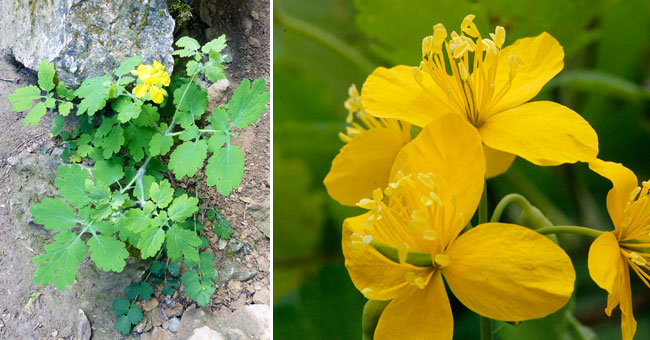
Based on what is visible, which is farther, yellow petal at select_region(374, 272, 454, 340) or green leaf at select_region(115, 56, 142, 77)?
green leaf at select_region(115, 56, 142, 77)

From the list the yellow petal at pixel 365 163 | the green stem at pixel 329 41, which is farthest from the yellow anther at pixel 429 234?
the green stem at pixel 329 41

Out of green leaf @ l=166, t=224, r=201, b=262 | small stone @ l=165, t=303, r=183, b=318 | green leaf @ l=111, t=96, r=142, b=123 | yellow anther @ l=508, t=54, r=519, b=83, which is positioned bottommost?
small stone @ l=165, t=303, r=183, b=318

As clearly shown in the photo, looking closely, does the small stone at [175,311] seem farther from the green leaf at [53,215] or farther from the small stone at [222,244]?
the green leaf at [53,215]

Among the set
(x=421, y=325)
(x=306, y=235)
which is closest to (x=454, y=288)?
(x=421, y=325)

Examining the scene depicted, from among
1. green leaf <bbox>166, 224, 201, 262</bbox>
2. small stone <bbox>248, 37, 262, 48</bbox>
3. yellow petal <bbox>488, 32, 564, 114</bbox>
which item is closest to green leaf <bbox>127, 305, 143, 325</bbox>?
green leaf <bbox>166, 224, 201, 262</bbox>

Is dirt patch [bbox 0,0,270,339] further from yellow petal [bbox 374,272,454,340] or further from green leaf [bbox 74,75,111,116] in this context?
yellow petal [bbox 374,272,454,340]
